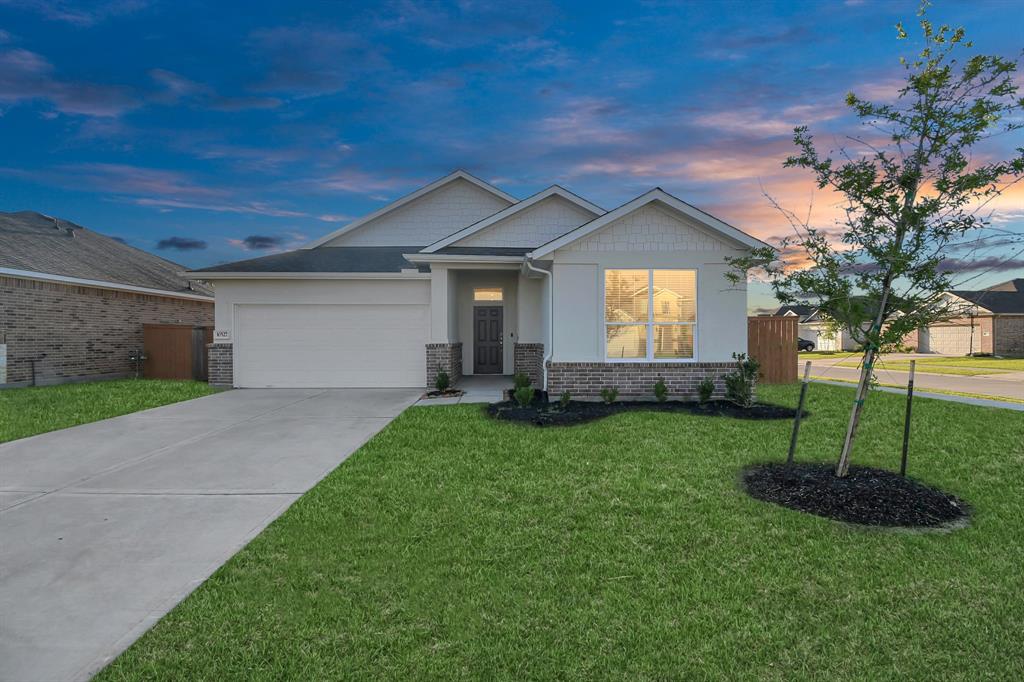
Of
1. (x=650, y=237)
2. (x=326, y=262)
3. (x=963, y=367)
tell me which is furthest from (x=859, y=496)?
(x=963, y=367)

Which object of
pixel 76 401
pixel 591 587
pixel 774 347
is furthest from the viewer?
pixel 774 347

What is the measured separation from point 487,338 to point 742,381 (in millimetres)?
8095

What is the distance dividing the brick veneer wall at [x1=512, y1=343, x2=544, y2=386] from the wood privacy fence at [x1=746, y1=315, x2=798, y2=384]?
253 inches

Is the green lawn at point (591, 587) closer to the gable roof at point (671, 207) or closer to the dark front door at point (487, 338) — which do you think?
the gable roof at point (671, 207)

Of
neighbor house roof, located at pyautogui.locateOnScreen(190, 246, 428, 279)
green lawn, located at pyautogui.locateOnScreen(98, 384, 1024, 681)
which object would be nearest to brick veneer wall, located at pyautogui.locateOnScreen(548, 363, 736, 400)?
green lawn, located at pyautogui.locateOnScreen(98, 384, 1024, 681)

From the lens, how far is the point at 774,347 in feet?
52.0

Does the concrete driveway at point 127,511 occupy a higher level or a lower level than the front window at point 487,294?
lower

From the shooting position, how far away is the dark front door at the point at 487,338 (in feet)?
54.0

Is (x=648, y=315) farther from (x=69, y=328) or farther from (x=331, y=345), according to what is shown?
(x=69, y=328)

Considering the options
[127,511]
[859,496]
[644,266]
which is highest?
[644,266]

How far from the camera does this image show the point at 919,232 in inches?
212

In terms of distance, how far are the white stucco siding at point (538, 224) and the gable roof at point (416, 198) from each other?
3.20m

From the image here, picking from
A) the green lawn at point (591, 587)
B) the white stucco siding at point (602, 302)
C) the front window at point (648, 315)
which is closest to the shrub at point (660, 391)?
the front window at point (648, 315)

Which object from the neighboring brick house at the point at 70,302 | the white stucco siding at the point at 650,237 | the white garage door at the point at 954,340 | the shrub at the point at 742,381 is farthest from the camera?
the white garage door at the point at 954,340
